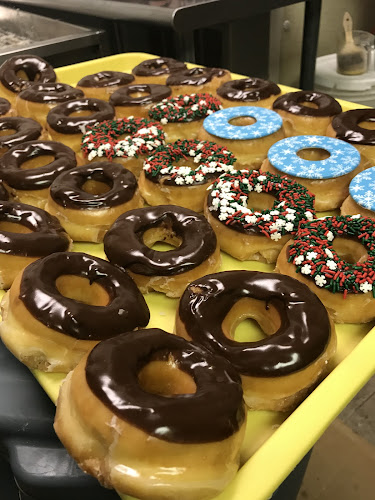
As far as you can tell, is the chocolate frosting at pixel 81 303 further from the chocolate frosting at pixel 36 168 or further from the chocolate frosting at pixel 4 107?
the chocolate frosting at pixel 4 107

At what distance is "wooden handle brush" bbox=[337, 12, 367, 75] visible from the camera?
392cm

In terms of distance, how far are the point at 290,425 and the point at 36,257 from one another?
90 cm

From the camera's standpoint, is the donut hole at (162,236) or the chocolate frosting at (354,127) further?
the chocolate frosting at (354,127)

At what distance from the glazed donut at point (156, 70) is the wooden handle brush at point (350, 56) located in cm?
186

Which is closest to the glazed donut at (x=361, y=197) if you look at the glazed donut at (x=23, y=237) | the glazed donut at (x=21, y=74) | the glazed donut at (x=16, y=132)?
the glazed donut at (x=23, y=237)

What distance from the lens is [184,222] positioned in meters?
1.54

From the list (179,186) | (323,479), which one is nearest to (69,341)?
(179,186)

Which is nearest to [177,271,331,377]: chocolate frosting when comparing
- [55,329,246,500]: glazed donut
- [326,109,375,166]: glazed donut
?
[55,329,246,500]: glazed donut

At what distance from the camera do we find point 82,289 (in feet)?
4.34

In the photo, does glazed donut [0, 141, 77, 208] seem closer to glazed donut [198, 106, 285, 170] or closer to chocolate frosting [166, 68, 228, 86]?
glazed donut [198, 106, 285, 170]

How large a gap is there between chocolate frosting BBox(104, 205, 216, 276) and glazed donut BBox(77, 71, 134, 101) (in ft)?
4.40

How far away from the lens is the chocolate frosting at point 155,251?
1394 millimetres

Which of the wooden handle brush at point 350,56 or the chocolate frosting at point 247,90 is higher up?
the chocolate frosting at point 247,90

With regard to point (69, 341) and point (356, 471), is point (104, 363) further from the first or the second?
point (356, 471)
